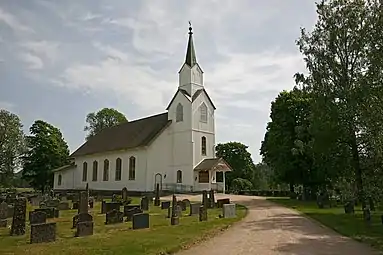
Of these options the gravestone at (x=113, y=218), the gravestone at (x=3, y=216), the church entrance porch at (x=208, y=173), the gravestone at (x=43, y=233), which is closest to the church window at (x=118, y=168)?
the church entrance porch at (x=208, y=173)

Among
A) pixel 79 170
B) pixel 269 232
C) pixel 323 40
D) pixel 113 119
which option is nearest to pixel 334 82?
pixel 323 40

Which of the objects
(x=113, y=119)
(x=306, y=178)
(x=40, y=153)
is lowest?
(x=306, y=178)

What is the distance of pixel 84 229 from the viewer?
48.5 ft

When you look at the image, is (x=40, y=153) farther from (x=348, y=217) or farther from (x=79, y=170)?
(x=348, y=217)

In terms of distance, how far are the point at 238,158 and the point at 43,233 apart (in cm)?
6502

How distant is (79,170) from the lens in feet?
197

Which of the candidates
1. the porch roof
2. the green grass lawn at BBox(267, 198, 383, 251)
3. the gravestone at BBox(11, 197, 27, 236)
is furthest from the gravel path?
the porch roof

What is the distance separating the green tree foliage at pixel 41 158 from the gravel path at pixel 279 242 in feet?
164

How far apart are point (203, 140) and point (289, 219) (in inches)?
1130

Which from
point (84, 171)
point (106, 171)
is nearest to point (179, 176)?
point (106, 171)

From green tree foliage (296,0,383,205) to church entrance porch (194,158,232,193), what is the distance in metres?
22.7

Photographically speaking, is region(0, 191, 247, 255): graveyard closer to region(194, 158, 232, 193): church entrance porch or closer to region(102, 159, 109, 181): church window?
region(194, 158, 232, 193): church entrance porch

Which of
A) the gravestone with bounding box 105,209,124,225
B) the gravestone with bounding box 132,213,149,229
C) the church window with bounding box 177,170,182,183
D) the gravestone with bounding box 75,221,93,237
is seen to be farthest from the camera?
the church window with bounding box 177,170,182,183

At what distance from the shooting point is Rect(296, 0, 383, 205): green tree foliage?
2002 centimetres
